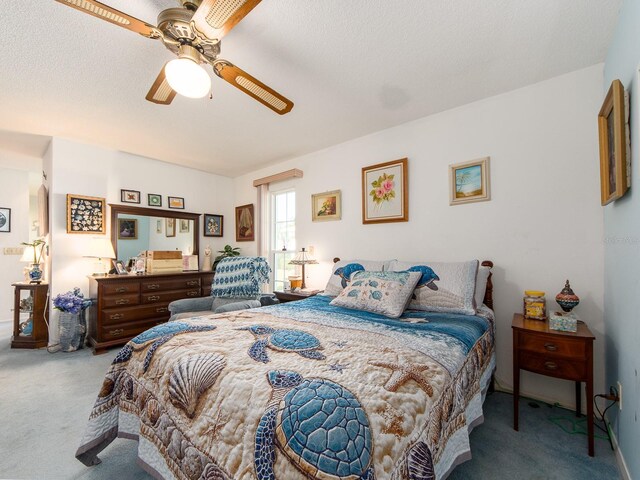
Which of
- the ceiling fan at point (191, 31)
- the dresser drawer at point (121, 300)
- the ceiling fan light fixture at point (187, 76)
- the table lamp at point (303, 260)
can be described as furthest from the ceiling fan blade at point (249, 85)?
the dresser drawer at point (121, 300)

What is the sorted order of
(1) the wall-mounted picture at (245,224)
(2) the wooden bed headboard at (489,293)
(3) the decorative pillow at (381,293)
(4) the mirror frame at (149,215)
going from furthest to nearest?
(1) the wall-mounted picture at (245,224)
(4) the mirror frame at (149,215)
(2) the wooden bed headboard at (489,293)
(3) the decorative pillow at (381,293)

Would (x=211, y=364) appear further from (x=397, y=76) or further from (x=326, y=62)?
(x=397, y=76)

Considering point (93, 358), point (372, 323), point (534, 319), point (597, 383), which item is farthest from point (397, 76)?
point (93, 358)

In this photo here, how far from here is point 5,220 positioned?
444 cm

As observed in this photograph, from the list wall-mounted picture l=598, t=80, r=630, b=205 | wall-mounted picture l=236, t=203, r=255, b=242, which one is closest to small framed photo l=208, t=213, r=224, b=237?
wall-mounted picture l=236, t=203, r=255, b=242

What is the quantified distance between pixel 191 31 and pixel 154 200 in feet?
10.5

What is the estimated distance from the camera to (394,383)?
3.14 ft

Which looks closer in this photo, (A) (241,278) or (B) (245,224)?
(A) (241,278)

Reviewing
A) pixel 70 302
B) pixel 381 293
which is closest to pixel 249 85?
pixel 381 293

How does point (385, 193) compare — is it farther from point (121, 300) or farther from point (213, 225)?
point (121, 300)

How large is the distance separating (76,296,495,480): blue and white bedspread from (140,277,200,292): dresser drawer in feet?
7.50

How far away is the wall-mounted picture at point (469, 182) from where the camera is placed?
7.98 ft

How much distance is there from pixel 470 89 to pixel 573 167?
0.97 m

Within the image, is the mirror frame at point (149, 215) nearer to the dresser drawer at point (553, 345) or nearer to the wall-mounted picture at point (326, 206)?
the wall-mounted picture at point (326, 206)
